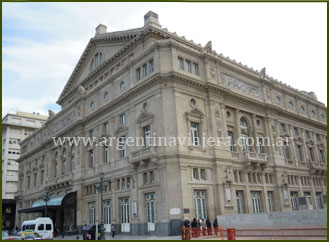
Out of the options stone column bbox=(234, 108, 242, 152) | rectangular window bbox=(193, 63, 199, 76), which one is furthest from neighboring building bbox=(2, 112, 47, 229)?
stone column bbox=(234, 108, 242, 152)

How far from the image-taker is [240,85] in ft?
142

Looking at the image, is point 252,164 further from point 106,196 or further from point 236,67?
point 106,196

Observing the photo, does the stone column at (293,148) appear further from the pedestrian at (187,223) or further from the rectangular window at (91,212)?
the rectangular window at (91,212)

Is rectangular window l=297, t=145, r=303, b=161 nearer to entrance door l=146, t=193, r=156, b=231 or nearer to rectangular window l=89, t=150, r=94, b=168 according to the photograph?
entrance door l=146, t=193, r=156, b=231

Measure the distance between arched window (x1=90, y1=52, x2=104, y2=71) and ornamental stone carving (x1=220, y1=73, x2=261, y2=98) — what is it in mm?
19748

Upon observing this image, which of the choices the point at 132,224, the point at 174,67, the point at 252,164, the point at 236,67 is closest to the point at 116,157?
the point at 132,224

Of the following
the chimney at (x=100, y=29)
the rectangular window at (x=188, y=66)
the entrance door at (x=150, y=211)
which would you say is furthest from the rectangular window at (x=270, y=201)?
the chimney at (x=100, y=29)

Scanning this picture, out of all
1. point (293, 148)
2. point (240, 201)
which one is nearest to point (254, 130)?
point (293, 148)

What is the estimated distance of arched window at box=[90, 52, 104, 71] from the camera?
1969 inches

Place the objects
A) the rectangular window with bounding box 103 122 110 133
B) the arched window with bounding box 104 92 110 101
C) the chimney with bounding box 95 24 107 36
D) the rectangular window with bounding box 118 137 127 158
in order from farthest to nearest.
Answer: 1. the chimney with bounding box 95 24 107 36
2. the arched window with bounding box 104 92 110 101
3. the rectangular window with bounding box 103 122 110 133
4. the rectangular window with bounding box 118 137 127 158

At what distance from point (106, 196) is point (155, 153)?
1168 centimetres

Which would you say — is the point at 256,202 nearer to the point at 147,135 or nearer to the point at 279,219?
the point at 279,219

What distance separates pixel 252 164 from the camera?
39.4 m

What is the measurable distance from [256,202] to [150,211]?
14.1 metres
